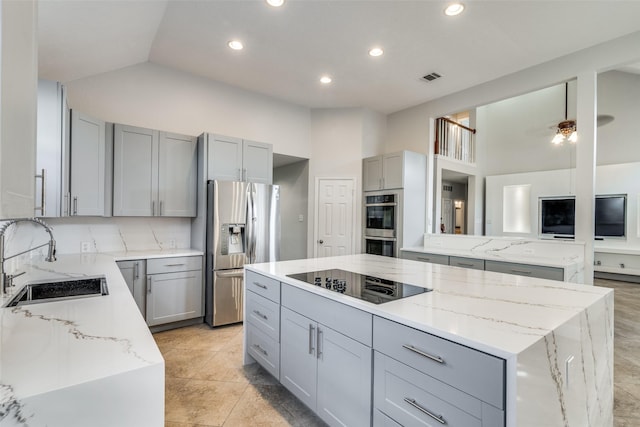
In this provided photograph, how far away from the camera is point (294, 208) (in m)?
5.19

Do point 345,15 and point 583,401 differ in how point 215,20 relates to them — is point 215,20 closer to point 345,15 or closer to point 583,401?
point 345,15

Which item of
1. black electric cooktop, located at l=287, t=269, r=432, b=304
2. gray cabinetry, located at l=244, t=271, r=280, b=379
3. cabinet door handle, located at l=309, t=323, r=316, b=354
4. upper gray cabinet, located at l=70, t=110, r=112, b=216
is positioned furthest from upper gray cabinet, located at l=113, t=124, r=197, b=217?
cabinet door handle, located at l=309, t=323, r=316, b=354

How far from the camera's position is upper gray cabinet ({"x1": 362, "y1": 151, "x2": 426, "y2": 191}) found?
421 cm

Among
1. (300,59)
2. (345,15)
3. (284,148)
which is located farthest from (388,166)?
(345,15)

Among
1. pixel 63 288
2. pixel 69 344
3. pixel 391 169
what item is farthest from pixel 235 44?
pixel 69 344

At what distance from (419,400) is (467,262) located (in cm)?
278

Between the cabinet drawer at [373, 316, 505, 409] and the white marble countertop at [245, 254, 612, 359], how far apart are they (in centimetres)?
3

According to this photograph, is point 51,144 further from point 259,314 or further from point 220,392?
point 220,392

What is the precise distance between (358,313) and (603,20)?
3515 millimetres

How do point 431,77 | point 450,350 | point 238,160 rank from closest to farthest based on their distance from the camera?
point 450,350, point 238,160, point 431,77

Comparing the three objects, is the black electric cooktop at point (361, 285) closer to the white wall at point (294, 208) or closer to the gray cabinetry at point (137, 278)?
the gray cabinetry at point (137, 278)

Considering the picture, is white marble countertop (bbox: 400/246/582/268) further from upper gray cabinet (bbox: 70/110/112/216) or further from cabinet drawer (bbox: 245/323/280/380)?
upper gray cabinet (bbox: 70/110/112/216)

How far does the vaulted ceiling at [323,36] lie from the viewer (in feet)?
8.03

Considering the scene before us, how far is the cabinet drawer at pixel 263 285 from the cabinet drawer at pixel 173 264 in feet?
3.97
